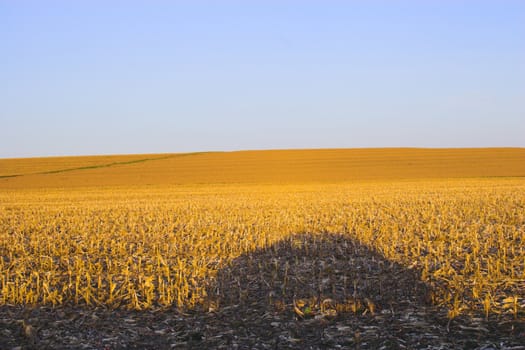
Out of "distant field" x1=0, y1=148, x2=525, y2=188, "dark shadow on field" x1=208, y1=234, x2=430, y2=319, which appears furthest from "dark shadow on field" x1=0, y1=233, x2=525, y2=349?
"distant field" x1=0, y1=148, x2=525, y2=188

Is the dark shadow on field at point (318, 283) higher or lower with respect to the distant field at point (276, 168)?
lower

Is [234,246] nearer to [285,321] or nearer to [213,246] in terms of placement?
[213,246]

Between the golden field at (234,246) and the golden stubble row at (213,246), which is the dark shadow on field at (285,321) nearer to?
the golden field at (234,246)

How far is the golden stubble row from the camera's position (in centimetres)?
757

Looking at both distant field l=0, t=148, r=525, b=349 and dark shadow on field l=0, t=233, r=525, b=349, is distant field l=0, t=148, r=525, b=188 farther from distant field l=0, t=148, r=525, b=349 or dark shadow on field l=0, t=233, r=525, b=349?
dark shadow on field l=0, t=233, r=525, b=349

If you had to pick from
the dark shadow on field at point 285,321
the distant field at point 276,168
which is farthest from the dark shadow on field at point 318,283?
the distant field at point 276,168

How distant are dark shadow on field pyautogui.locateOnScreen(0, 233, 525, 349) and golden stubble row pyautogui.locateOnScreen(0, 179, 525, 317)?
0.37 metres

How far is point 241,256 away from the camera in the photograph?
10.2m

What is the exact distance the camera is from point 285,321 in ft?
21.0

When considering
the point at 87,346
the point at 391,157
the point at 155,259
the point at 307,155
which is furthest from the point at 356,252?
the point at 307,155

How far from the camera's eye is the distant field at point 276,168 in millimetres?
42781

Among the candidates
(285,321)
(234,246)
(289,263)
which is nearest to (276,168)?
(234,246)

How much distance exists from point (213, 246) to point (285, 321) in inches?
198

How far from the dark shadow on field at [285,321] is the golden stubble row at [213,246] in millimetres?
366
